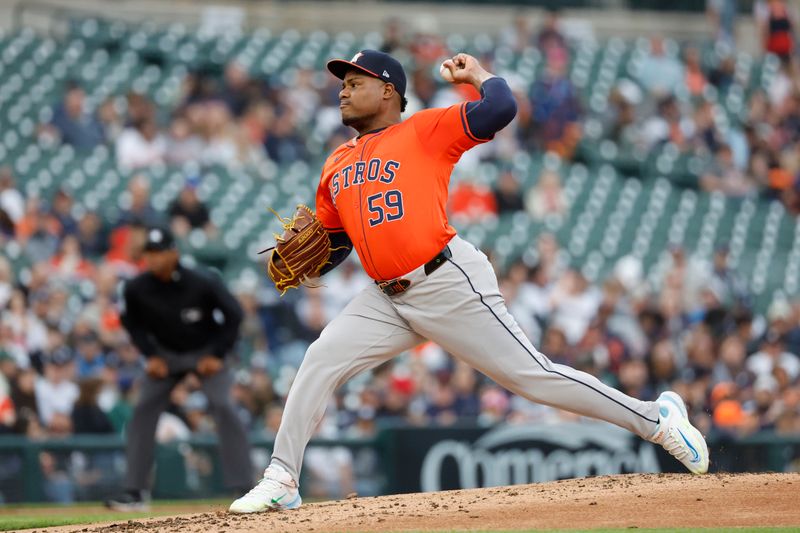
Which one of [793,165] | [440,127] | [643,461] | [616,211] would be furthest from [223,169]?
[440,127]

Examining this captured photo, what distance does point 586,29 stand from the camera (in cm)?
2088

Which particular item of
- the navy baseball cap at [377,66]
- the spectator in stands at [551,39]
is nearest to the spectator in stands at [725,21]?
the spectator in stands at [551,39]

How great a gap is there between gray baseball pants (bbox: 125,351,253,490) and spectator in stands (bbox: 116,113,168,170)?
18.8 ft

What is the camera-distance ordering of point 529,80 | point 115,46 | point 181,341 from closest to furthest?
1. point 181,341
2. point 115,46
3. point 529,80

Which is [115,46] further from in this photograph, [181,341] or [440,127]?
[440,127]

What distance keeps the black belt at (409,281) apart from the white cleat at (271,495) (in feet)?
2.80

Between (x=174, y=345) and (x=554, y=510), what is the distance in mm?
3231

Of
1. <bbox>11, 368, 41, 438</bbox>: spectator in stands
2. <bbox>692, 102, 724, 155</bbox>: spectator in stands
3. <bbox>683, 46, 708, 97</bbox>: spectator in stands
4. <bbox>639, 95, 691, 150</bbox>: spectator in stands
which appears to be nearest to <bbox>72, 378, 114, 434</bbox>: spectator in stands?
<bbox>11, 368, 41, 438</bbox>: spectator in stands

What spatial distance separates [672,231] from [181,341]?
824cm

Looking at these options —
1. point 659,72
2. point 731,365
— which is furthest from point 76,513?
point 659,72

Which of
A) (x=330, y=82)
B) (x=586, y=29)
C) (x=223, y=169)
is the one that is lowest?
(x=223, y=169)

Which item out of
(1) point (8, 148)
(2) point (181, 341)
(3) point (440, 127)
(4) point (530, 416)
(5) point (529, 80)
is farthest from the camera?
(5) point (529, 80)

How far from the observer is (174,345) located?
7.87 m

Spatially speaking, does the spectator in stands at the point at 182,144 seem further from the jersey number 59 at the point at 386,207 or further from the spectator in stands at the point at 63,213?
the jersey number 59 at the point at 386,207
